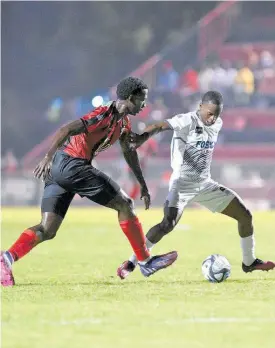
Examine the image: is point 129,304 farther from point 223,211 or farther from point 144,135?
point 223,211

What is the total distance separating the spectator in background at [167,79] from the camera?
29.3 m

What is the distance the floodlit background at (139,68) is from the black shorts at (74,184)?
702 inches

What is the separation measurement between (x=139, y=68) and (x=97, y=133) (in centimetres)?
2222

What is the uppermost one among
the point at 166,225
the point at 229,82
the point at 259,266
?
the point at 229,82

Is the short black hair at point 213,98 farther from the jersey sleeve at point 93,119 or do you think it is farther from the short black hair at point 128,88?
the jersey sleeve at point 93,119

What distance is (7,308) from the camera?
713 centimetres

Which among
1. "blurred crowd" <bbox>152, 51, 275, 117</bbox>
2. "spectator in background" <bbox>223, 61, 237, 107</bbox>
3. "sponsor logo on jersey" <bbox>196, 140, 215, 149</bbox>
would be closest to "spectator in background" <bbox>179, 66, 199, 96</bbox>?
"blurred crowd" <bbox>152, 51, 275, 117</bbox>

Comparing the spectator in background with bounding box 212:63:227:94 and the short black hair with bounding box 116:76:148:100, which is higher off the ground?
the spectator in background with bounding box 212:63:227:94

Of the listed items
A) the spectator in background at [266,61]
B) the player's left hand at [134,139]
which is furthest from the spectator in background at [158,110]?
the player's left hand at [134,139]

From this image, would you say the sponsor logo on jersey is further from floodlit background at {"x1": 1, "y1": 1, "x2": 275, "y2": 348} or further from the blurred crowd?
the blurred crowd

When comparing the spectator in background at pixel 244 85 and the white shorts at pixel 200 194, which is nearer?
the white shorts at pixel 200 194

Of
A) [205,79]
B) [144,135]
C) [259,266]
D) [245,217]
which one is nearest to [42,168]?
[144,135]

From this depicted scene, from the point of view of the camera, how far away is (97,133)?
8742 millimetres

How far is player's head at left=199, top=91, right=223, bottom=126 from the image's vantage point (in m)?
9.43
